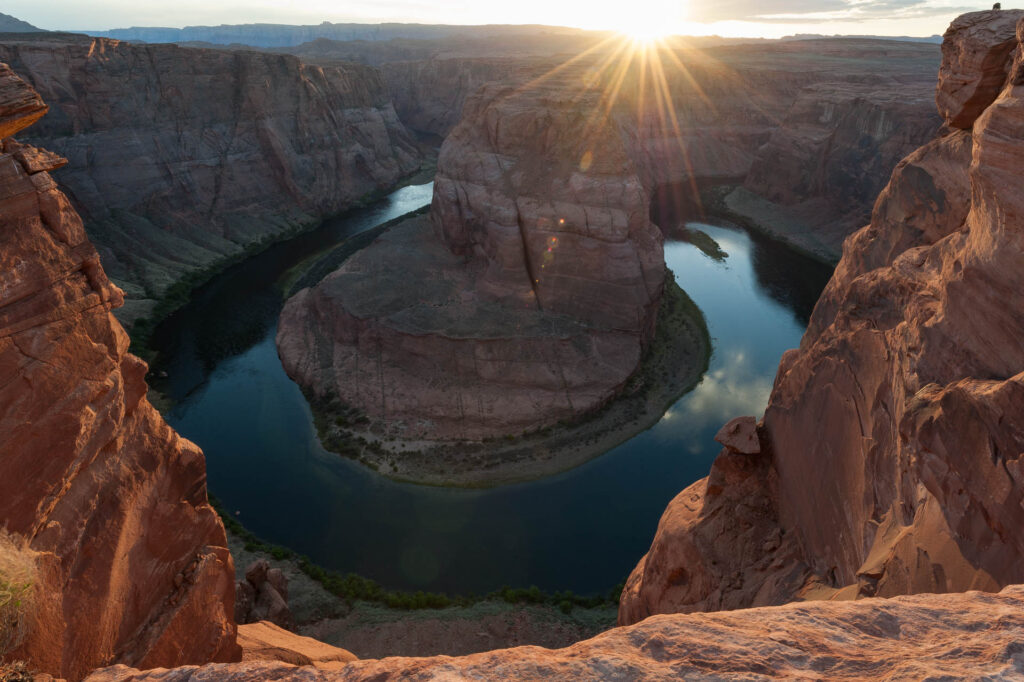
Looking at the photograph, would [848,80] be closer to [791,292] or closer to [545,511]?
[791,292]

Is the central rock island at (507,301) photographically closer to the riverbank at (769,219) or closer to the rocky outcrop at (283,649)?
the rocky outcrop at (283,649)

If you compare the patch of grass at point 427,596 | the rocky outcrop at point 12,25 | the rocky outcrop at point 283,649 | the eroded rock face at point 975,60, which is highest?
the rocky outcrop at point 12,25

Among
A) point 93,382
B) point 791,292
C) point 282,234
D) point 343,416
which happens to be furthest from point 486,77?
point 93,382

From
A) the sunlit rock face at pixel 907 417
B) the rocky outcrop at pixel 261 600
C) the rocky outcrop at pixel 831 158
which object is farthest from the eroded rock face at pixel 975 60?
the rocky outcrop at pixel 831 158

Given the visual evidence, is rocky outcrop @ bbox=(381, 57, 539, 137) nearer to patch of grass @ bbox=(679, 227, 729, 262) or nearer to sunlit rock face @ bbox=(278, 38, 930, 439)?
patch of grass @ bbox=(679, 227, 729, 262)

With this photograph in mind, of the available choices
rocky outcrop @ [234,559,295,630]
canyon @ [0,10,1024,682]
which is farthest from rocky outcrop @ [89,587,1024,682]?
rocky outcrop @ [234,559,295,630]

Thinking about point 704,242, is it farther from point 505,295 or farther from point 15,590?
point 15,590
